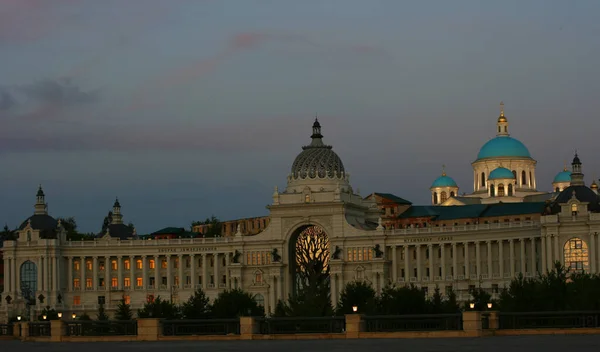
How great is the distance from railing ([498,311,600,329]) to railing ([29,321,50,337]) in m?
32.2

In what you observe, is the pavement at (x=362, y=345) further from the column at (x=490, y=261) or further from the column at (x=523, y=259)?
the column at (x=490, y=261)

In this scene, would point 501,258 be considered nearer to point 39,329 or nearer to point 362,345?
point 39,329

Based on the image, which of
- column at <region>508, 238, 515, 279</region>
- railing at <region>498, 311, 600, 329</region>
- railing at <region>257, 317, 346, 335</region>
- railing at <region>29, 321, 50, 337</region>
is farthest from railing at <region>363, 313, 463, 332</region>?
column at <region>508, 238, 515, 279</region>

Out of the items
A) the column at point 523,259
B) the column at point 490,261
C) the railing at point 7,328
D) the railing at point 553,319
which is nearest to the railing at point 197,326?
the railing at point 553,319

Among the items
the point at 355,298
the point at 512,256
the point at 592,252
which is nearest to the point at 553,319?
the point at 355,298

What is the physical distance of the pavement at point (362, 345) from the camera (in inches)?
2913

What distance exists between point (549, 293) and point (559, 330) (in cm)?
3527

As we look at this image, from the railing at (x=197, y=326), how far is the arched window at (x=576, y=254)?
9144cm

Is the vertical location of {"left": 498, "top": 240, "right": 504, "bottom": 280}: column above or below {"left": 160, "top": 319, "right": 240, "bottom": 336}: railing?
above

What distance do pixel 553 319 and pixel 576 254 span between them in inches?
3642

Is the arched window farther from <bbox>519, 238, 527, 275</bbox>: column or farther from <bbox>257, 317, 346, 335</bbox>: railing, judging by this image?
<bbox>257, 317, 346, 335</bbox>: railing

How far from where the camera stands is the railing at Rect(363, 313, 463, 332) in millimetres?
91125

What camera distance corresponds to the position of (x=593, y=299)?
115188mm

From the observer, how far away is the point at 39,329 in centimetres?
10438
